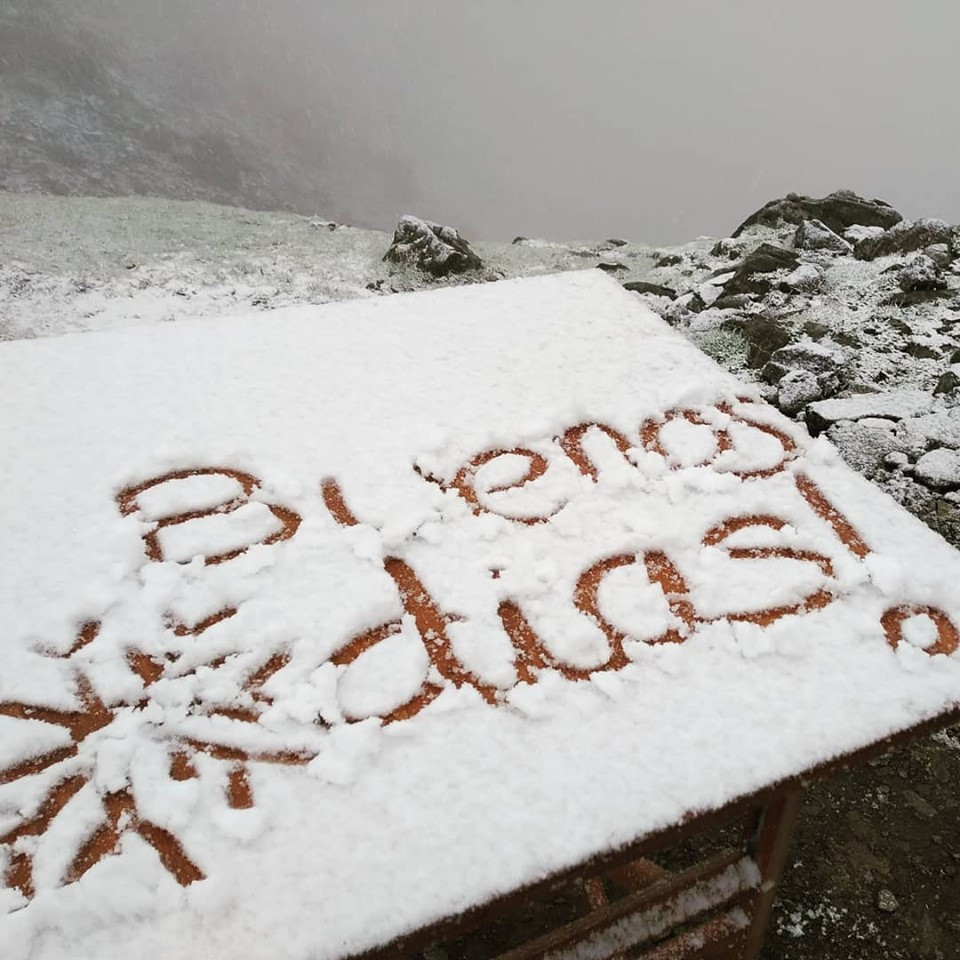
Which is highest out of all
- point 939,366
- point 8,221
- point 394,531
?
point 394,531

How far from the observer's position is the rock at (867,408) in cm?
291

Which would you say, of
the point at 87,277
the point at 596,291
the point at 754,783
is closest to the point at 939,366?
the point at 596,291

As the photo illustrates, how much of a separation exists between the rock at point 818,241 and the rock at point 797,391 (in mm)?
2691

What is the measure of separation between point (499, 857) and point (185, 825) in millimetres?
363

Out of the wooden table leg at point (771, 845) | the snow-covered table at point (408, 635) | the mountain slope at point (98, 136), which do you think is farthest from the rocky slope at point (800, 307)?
the mountain slope at point (98, 136)

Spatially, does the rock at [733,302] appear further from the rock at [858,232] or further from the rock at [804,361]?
the rock at [858,232]

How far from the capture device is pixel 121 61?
17656mm

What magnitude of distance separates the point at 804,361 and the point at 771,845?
2.45 meters

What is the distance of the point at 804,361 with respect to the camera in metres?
3.23

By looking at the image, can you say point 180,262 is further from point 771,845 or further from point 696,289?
point 771,845

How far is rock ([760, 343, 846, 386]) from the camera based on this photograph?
319 cm

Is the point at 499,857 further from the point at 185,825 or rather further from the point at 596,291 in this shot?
the point at 596,291

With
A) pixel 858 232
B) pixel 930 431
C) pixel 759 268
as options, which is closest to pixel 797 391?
pixel 930 431

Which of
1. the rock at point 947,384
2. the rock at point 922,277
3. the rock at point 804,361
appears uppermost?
the rock at point 922,277
